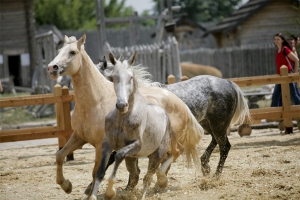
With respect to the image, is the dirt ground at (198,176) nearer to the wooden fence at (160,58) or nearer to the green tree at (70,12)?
the wooden fence at (160,58)

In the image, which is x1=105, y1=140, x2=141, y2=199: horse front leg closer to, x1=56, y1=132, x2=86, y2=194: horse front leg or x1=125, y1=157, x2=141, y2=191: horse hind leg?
x1=125, y1=157, x2=141, y2=191: horse hind leg

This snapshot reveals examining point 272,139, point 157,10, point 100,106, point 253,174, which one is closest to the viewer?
point 100,106

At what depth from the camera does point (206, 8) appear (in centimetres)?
6119

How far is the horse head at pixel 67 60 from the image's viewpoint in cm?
621

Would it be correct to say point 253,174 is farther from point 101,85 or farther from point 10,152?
point 10,152

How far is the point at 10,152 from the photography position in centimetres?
1084

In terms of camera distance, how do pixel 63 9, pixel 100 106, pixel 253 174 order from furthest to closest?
pixel 63 9
pixel 253 174
pixel 100 106

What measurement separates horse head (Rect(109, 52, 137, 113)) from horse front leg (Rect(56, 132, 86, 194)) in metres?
1.11

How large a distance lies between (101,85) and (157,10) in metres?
56.9

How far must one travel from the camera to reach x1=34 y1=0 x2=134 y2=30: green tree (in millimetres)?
46469

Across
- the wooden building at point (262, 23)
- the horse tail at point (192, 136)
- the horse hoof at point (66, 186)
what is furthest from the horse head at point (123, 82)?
the wooden building at point (262, 23)

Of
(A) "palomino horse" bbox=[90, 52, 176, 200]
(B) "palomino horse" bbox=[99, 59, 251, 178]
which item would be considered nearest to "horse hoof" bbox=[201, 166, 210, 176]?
(B) "palomino horse" bbox=[99, 59, 251, 178]

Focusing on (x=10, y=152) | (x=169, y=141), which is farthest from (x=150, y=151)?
(x=10, y=152)

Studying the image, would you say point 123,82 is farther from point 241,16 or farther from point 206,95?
point 241,16
